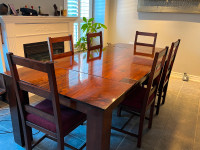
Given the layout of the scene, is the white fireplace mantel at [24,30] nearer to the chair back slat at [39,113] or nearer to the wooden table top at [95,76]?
the wooden table top at [95,76]

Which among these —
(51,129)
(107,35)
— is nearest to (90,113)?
(51,129)

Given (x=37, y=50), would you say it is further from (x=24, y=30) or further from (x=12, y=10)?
(x=12, y=10)

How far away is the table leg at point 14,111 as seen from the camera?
A: 5.00ft

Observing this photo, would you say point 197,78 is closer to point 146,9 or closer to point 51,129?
point 146,9

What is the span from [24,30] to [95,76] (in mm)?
2026

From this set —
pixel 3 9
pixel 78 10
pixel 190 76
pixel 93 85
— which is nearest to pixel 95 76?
pixel 93 85

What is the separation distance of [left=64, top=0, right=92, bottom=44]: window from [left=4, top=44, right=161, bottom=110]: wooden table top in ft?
7.36

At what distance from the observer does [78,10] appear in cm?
435

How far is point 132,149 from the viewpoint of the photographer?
1.77 m

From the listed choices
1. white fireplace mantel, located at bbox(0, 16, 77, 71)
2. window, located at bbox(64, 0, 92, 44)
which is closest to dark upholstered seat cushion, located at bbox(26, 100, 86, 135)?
white fireplace mantel, located at bbox(0, 16, 77, 71)

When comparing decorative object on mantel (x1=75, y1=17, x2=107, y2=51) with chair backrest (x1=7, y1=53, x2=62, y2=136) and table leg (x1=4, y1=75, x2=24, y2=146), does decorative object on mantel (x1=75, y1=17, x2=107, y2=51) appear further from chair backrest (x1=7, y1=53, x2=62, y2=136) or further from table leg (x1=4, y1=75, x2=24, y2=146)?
chair backrest (x1=7, y1=53, x2=62, y2=136)

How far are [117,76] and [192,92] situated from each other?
87.2 inches

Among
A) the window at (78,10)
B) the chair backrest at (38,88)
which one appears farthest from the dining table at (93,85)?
the window at (78,10)

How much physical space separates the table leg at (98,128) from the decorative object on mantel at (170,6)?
3278 mm
